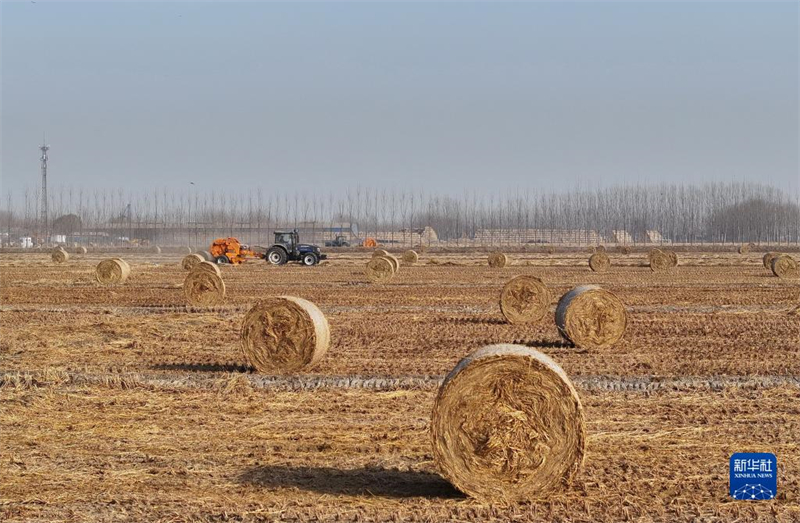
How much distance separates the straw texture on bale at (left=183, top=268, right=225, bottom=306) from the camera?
25.3 m

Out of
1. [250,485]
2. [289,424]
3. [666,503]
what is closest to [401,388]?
[289,424]

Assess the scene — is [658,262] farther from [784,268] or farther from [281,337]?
[281,337]

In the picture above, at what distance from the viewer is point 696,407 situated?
38.6 ft

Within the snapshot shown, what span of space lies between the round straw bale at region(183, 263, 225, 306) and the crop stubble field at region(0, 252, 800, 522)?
5.90 feet

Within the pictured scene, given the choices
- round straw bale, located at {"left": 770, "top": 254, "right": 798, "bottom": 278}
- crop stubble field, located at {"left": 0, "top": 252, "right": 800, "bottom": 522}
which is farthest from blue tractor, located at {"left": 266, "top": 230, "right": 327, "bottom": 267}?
crop stubble field, located at {"left": 0, "top": 252, "right": 800, "bottom": 522}

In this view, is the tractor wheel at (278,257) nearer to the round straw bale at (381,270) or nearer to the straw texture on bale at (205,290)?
the round straw bale at (381,270)

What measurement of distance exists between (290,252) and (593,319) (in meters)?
35.1

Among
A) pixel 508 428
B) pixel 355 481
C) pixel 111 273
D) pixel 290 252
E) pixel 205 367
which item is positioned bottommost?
pixel 355 481

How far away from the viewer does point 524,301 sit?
21141mm

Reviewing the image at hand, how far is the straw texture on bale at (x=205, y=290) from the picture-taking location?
25.3m

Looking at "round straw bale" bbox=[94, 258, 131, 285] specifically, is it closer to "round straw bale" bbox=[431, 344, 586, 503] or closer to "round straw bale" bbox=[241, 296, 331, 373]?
"round straw bale" bbox=[241, 296, 331, 373]

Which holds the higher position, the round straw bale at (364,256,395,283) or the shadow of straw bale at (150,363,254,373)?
the round straw bale at (364,256,395,283)

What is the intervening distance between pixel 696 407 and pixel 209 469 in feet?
18.3

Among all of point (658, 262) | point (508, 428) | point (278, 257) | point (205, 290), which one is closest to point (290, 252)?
point (278, 257)
